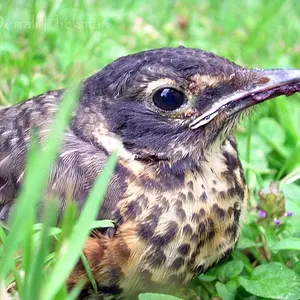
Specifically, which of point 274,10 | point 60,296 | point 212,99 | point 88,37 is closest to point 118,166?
point 212,99

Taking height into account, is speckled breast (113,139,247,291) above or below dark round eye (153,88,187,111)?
below

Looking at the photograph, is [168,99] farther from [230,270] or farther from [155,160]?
[230,270]

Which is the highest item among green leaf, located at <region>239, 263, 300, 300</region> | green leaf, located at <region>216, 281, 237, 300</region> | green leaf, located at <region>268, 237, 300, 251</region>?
green leaf, located at <region>268, 237, 300, 251</region>

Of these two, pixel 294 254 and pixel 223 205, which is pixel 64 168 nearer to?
pixel 223 205

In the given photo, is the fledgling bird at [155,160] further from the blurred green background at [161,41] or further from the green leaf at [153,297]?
the blurred green background at [161,41]

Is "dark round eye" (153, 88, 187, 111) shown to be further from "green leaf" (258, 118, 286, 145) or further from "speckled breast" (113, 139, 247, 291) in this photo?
"green leaf" (258, 118, 286, 145)

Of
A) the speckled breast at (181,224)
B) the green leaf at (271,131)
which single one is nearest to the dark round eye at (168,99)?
the speckled breast at (181,224)

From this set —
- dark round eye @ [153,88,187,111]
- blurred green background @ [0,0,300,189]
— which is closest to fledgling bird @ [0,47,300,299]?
dark round eye @ [153,88,187,111]
